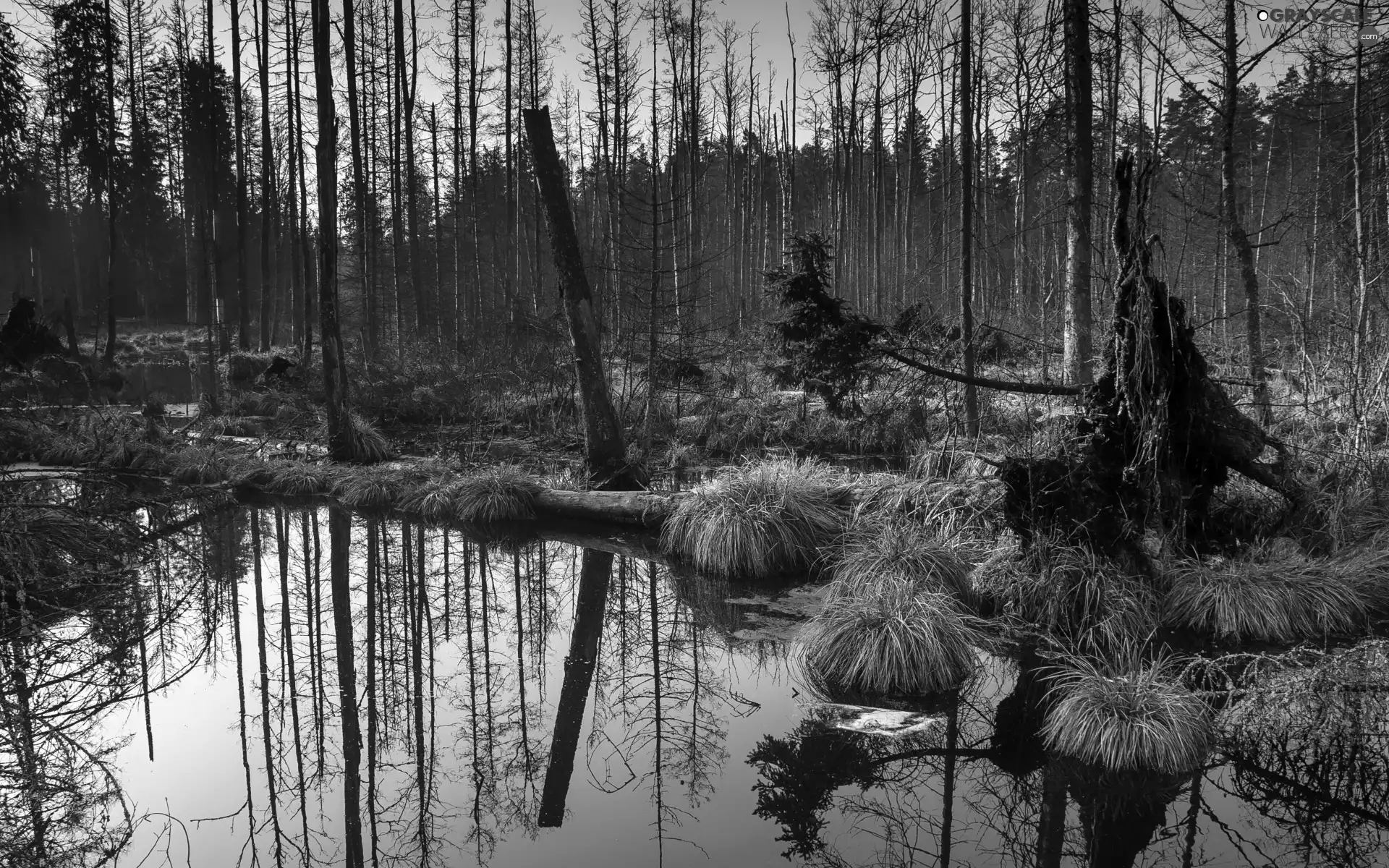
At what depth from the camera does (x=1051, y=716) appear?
530cm

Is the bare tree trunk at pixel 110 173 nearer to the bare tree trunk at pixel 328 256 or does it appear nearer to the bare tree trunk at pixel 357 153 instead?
the bare tree trunk at pixel 357 153

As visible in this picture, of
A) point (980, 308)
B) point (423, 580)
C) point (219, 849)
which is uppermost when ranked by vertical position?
point (980, 308)

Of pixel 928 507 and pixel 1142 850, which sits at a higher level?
pixel 928 507

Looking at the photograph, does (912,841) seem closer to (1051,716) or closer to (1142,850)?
(1142,850)

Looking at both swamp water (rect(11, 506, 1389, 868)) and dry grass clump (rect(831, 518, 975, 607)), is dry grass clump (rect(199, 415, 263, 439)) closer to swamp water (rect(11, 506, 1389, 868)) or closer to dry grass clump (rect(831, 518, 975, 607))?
swamp water (rect(11, 506, 1389, 868))

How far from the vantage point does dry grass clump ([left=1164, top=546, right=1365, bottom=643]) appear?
6.61m

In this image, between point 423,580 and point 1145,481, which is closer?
point 1145,481

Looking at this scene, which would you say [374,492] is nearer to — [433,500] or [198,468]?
[433,500]

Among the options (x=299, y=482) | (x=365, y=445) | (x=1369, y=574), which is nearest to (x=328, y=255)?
(x=365, y=445)

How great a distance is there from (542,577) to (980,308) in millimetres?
14022

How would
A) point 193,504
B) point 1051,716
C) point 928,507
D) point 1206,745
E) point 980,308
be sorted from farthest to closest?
point 980,308 → point 193,504 → point 928,507 → point 1051,716 → point 1206,745

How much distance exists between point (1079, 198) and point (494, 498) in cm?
804

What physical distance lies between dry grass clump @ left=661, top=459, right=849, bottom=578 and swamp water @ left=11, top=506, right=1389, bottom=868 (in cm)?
98

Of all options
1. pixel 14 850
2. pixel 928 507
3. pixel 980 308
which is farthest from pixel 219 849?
pixel 980 308
